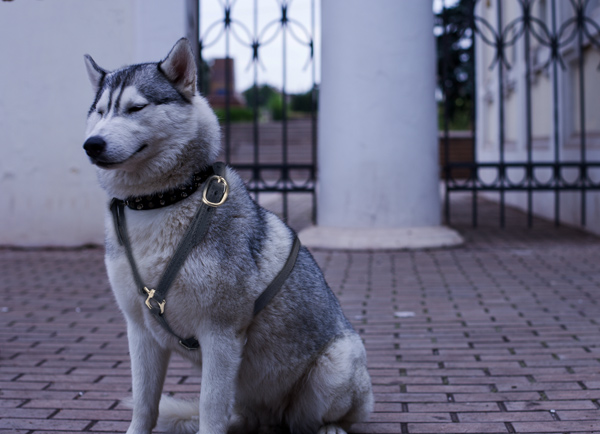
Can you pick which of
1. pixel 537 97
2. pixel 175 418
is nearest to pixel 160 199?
pixel 175 418

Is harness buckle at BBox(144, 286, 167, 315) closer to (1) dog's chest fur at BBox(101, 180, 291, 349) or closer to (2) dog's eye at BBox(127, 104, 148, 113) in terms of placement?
(1) dog's chest fur at BBox(101, 180, 291, 349)

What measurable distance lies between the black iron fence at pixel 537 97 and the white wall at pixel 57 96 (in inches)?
143

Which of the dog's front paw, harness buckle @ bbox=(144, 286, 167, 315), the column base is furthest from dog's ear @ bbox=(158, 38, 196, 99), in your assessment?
the column base

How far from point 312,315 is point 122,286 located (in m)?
0.74

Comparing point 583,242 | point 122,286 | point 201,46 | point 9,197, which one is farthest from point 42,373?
point 583,242

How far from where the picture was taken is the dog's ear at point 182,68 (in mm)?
2408

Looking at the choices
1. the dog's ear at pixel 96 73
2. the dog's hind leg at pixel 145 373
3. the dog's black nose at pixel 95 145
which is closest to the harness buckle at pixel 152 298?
the dog's hind leg at pixel 145 373

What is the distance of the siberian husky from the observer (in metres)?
2.34

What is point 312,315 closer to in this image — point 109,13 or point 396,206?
point 396,206

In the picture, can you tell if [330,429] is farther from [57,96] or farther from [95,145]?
[57,96]

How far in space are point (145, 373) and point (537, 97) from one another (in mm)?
10651

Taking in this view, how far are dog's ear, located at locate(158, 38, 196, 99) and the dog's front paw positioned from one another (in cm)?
139

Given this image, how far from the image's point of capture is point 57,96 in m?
7.79

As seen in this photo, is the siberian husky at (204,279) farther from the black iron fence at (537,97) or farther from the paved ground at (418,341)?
the black iron fence at (537,97)
